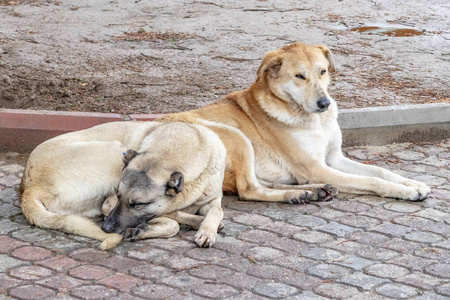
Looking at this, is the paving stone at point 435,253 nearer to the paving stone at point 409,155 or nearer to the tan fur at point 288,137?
the tan fur at point 288,137

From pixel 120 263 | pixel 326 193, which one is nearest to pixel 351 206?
pixel 326 193

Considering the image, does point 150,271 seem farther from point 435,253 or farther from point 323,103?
point 323,103

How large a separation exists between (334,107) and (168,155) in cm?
213

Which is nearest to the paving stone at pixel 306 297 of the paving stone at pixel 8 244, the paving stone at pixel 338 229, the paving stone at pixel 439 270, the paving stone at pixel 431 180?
the paving stone at pixel 439 270

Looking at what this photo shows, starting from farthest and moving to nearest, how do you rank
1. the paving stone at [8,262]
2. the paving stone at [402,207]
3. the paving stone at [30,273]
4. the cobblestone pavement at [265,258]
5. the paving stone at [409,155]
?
the paving stone at [409,155] → the paving stone at [402,207] → the paving stone at [8,262] → the paving stone at [30,273] → the cobblestone pavement at [265,258]

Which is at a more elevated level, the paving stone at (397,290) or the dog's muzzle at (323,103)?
the dog's muzzle at (323,103)

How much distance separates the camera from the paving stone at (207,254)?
4910 millimetres

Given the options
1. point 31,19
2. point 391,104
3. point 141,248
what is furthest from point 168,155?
point 31,19

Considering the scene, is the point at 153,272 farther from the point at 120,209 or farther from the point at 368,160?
the point at 368,160

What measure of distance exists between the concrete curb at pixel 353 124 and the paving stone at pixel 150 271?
278cm

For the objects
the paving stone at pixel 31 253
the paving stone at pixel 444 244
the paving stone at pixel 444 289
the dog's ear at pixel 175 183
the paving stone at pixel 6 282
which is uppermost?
the dog's ear at pixel 175 183

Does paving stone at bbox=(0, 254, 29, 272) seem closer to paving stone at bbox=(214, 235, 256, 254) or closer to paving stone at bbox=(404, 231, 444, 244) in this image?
paving stone at bbox=(214, 235, 256, 254)

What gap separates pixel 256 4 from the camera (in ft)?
44.5

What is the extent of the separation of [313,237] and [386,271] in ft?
2.54
